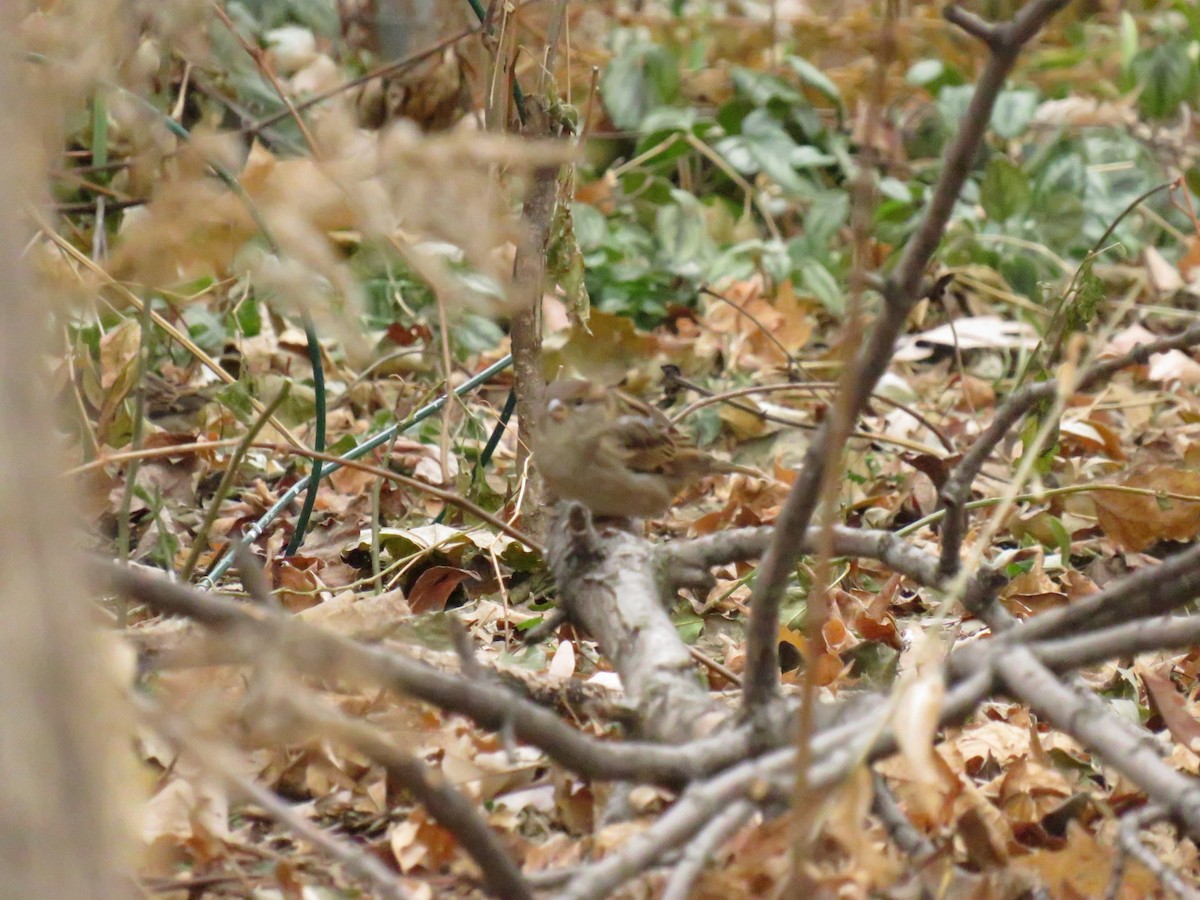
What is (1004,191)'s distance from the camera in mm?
5430

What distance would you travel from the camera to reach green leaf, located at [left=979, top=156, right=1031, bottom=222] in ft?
17.7

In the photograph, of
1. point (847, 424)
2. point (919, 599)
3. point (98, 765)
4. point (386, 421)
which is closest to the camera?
point (98, 765)

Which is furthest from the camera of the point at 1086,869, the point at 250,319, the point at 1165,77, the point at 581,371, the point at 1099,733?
the point at 1165,77

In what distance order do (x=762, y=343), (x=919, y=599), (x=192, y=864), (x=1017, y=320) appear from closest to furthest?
(x=192, y=864) < (x=919, y=599) < (x=762, y=343) < (x=1017, y=320)

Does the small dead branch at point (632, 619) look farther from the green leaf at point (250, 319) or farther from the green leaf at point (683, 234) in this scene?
the green leaf at point (683, 234)

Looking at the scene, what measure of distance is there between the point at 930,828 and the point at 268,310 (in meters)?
3.23

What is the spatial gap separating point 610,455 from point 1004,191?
3241mm

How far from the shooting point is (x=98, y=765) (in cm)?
86

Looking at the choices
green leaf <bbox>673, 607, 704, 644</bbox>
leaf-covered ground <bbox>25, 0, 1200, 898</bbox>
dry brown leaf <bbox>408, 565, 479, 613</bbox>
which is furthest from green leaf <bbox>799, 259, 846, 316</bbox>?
dry brown leaf <bbox>408, 565, 479, 613</bbox>

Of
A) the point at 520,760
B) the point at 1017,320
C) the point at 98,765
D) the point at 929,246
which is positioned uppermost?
the point at 929,246

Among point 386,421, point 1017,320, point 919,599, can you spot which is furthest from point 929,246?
point 1017,320

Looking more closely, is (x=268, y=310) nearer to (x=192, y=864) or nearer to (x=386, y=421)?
(x=386, y=421)

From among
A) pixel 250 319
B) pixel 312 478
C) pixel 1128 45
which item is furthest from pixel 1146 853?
pixel 1128 45

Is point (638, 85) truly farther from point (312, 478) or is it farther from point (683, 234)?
point (312, 478)
